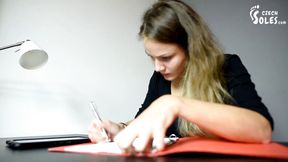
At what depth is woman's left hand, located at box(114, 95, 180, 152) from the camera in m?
0.55

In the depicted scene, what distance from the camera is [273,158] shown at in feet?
1.71

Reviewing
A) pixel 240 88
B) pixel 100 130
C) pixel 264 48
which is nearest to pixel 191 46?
pixel 240 88

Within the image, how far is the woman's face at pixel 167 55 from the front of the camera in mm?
940

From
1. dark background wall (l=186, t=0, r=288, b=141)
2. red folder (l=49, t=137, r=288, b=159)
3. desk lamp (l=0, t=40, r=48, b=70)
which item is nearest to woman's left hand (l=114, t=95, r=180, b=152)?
red folder (l=49, t=137, r=288, b=159)

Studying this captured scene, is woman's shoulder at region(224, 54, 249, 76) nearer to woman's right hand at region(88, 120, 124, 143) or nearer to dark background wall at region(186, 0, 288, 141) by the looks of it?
woman's right hand at region(88, 120, 124, 143)

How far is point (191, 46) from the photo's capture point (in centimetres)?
95

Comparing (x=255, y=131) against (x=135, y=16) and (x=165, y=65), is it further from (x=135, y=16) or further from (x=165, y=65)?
(x=135, y=16)

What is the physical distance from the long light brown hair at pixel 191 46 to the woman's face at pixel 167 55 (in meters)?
0.01

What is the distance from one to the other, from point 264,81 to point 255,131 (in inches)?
40.7

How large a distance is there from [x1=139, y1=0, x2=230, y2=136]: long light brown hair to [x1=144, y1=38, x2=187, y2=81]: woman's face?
0.01 meters

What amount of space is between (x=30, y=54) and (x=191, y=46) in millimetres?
553

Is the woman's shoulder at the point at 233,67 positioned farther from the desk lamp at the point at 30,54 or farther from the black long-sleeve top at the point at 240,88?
the desk lamp at the point at 30,54

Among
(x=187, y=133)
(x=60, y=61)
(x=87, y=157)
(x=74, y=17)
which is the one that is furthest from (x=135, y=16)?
(x=87, y=157)

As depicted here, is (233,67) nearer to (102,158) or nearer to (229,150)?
(229,150)
